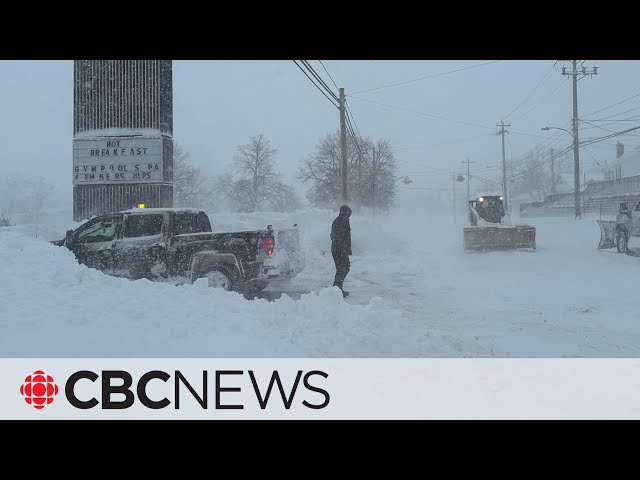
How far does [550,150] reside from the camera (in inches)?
3282

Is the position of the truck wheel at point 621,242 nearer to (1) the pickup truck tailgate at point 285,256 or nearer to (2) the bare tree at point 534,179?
(1) the pickup truck tailgate at point 285,256

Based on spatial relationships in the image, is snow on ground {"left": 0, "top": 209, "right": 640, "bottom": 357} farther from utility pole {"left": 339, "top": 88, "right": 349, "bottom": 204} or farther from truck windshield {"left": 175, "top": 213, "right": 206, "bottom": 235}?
utility pole {"left": 339, "top": 88, "right": 349, "bottom": 204}

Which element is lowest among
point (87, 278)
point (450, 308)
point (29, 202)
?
point (450, 308)

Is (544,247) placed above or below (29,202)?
below

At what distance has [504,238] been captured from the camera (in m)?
19.8

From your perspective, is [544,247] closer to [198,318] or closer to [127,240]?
[127,240]

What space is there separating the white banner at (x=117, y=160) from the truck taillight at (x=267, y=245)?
5.57 meters

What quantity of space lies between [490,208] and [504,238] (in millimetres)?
4151

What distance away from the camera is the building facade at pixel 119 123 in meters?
14.4

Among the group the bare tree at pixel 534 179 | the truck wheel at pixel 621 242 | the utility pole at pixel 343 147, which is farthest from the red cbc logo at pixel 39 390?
the bare tree at pixel 534 179

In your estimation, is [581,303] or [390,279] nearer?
[581,303]

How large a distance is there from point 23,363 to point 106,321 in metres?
0.86

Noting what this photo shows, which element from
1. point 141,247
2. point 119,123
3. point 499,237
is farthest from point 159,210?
point 499,237

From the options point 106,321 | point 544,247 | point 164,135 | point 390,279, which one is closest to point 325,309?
point 106,321
